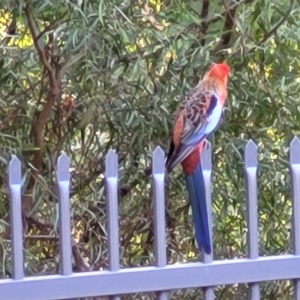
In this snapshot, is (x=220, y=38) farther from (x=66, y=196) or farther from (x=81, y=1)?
(x=66, y=196)

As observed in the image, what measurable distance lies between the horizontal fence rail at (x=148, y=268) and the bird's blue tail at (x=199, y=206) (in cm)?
2

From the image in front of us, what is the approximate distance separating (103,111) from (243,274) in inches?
34.4

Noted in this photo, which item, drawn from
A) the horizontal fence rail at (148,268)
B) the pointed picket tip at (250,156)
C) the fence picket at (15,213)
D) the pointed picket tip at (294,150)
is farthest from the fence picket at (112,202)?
the pointed picket tip at (294,150)

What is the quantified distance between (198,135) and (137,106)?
21.0 inches

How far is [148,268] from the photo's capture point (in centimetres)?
217

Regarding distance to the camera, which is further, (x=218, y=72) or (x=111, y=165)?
(x=218, y=72)

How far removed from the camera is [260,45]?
2852 millimetres

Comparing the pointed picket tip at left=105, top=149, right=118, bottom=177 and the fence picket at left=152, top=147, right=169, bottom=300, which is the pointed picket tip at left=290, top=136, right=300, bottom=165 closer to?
the fence picket at left=152, top=147, right=169, bottom=300

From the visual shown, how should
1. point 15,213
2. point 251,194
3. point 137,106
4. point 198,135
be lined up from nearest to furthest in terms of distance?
point 15,213
point 251,194
point 198,135
point 137,106

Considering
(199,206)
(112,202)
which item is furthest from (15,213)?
(199,206)

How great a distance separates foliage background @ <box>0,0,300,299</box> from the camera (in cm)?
282

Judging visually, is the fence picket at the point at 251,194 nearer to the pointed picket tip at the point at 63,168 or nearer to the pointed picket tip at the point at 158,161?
the pointed picket tip at the point at 158,161

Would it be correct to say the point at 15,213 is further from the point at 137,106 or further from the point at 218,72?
the point at 137,106

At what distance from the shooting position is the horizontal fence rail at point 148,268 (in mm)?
2086
